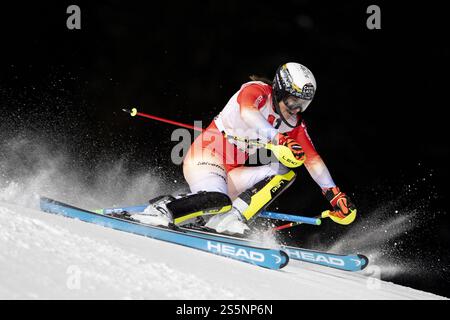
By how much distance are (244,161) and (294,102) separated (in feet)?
2.06

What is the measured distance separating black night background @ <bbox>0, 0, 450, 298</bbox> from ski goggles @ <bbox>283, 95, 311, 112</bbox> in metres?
2.63

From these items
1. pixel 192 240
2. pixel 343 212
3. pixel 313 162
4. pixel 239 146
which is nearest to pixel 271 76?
pixel 313 162

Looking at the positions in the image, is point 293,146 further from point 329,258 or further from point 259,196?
point 329,258

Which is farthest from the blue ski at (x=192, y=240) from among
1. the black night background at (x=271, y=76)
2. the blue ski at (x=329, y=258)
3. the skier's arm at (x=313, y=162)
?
the black night background at (x=271, y=76)

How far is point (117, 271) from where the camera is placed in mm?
2209

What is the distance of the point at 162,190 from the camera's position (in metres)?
6.52

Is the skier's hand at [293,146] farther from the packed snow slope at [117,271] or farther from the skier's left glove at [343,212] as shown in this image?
the packed snow slope at [117,271]

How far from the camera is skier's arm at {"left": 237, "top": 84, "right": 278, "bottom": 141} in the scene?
3.78 metres

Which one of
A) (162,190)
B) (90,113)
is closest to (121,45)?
(90,113)

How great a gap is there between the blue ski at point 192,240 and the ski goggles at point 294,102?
1.02 m

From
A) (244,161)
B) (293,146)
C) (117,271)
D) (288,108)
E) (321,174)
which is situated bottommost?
(117,271)

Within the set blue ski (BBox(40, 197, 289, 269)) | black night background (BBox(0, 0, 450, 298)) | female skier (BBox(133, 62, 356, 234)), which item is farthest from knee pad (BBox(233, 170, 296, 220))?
black night background (BBox(0, 0, 450, 298))

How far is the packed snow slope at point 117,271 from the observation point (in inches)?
77.6

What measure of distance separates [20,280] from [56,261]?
297 mm
